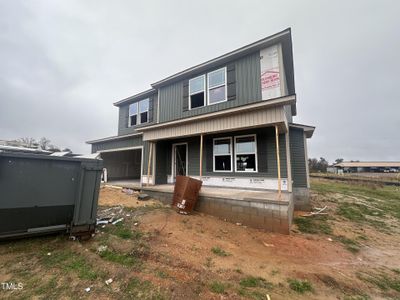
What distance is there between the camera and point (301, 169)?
323 inches

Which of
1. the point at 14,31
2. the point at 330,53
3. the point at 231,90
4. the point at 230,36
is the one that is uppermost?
the point at 230,36

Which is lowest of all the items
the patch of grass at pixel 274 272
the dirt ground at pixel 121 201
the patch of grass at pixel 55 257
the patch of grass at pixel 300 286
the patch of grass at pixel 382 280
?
the patch of grass at pixel 382 280

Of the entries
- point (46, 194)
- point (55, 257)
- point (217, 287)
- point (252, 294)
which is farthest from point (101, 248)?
point (252, 294)

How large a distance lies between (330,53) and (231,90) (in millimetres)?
12543

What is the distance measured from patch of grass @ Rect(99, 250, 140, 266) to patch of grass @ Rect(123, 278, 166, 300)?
515 mm

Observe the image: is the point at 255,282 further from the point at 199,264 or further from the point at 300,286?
the point at 199,264

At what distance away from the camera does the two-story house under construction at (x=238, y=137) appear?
5973 millimetres

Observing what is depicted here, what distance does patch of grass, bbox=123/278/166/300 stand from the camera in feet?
7.26

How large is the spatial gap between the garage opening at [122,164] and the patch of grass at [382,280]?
13749 millimetres

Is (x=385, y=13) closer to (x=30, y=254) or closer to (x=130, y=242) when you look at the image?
(x=130, y=242)

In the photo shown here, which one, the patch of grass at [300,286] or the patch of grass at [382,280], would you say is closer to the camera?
the patch of grass at [300,286]

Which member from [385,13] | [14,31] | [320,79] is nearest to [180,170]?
[14,31]

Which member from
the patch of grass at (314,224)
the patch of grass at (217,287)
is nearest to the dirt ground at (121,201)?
the patch of grass at (217,287)

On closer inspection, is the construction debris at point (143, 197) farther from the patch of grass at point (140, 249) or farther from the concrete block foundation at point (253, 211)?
the patch of grass at point (140, 249)
